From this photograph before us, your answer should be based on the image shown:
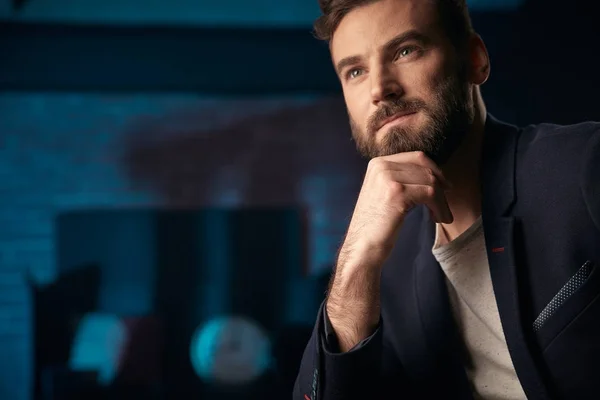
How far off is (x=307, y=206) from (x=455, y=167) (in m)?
2.13

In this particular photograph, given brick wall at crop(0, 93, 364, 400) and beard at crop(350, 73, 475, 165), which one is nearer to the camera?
beard at crop(350, 73, 475, 165)

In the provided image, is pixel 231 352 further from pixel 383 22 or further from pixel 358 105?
pixel 383 22

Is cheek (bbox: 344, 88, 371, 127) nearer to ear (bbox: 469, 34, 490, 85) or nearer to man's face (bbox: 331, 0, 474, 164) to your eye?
man's face (bbox: 331, 0, 474, 164)

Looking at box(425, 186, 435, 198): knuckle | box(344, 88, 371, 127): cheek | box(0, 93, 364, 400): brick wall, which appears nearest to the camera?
box(425, 186, 435, 198): knuckle

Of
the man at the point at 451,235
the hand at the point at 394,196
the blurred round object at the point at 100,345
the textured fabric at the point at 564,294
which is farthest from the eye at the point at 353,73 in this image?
the blurred round object at the point at 100,345

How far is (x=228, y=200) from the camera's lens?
3.44 meters

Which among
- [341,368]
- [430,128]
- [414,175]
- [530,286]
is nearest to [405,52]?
[430,128]

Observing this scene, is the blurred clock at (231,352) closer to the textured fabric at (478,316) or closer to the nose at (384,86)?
the textured fabric at (478,316)

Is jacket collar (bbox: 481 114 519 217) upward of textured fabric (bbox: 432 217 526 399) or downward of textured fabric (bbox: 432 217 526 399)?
upward

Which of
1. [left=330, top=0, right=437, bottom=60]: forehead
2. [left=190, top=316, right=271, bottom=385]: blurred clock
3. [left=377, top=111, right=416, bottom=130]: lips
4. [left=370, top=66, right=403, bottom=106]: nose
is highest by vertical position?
[left=330, top=0, right=437, bottom=60]: forehead

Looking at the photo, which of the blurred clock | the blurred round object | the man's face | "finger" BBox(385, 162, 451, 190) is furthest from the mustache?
the blurred round object

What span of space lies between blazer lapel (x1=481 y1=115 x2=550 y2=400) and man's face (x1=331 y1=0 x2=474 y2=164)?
0.32ft

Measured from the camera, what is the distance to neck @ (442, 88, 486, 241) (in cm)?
135

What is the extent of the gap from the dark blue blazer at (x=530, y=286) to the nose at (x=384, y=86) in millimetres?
239
